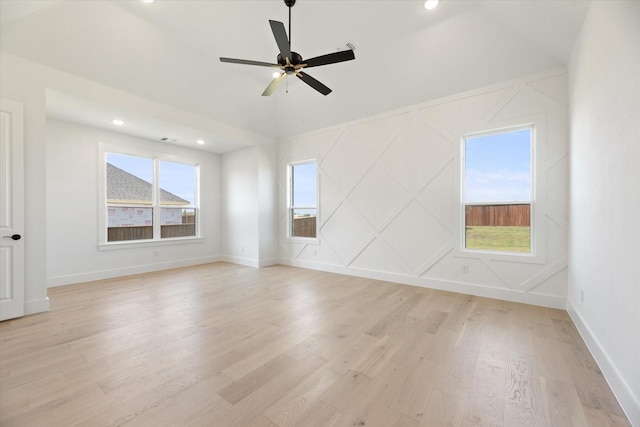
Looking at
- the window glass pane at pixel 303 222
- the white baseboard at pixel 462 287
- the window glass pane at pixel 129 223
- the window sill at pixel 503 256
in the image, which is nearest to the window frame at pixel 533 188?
the window sill at pixel 503 256

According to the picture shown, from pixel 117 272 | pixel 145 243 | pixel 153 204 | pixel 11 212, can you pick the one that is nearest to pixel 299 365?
pixel 11 212

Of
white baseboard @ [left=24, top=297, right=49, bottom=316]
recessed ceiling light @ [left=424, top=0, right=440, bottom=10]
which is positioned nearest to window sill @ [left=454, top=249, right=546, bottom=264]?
recessed ceiling light @ [left=424, top=0, right=440, bottom=10]

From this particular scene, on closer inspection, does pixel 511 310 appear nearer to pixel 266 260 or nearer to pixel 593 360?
pixel 593 360

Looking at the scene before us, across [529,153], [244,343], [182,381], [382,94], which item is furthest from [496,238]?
[182,381]

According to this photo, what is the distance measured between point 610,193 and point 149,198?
677 cm

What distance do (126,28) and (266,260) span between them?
4500mm

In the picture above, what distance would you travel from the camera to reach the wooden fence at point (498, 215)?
3490mm

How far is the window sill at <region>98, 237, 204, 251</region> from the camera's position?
4777mm

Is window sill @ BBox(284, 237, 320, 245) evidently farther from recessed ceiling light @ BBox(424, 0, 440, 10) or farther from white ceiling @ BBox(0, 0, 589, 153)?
recessed ceiling light @ BBox(424, 0, 440, 10)

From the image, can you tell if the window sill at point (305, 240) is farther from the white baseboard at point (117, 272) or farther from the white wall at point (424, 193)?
the white baseboard at point (117, 272)

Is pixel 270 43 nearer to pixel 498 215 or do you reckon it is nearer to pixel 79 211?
pixel 498 215

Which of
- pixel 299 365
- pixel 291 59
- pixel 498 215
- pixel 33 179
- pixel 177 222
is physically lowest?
pixel 299 365

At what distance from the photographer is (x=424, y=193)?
4.16m

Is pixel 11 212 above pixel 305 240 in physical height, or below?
above
